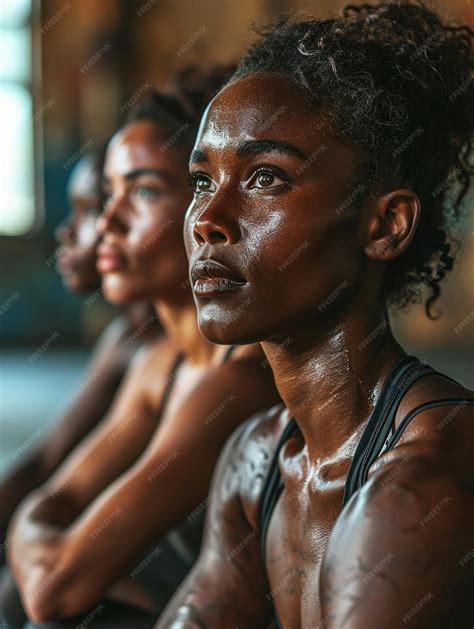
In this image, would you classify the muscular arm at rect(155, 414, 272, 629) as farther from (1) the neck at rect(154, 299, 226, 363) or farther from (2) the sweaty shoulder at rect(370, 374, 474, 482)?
(1) the neck at rect(154, 299, 226, 363)

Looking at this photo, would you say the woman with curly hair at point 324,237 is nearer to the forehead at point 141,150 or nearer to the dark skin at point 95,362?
the forehead at point 141,150

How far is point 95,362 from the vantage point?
3.31 metres

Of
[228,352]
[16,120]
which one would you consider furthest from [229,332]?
[16,120]

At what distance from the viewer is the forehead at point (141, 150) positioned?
2625 mm

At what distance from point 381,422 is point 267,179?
38 centimetres

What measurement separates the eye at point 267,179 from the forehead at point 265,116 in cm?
5

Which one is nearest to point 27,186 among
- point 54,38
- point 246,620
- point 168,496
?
point 54,38

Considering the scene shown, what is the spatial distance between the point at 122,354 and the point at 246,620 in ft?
5.23

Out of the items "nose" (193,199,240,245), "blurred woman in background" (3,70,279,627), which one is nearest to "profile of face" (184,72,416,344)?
"nose" (193,199,240,245)

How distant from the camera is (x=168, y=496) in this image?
2324mm

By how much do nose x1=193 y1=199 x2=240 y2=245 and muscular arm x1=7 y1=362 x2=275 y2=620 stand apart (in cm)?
94

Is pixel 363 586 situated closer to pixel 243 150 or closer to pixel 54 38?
pixel 243 150

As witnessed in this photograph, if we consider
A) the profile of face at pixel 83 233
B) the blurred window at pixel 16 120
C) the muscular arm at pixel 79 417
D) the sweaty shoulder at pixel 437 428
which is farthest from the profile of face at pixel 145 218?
the blurred window at pixel 16 120

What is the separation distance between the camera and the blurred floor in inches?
251
